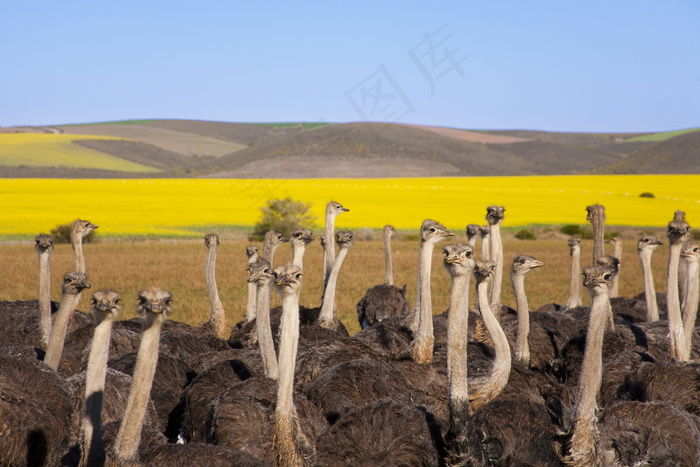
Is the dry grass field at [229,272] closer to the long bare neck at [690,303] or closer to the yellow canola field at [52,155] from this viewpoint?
the long bare neck at [690,303]

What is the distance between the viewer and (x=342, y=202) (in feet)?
151

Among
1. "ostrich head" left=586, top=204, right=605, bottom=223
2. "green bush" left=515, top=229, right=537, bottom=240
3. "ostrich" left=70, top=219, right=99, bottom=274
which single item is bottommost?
"green bush" left=515, top=229, right=537, bottom=240

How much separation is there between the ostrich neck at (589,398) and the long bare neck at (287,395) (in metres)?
1.83

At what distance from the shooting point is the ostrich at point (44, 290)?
8.61 m

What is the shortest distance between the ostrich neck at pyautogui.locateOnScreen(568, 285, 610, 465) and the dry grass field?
7898 millimetres

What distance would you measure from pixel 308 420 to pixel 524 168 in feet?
286

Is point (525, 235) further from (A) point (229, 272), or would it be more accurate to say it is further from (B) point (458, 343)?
(B) point (458, 343)

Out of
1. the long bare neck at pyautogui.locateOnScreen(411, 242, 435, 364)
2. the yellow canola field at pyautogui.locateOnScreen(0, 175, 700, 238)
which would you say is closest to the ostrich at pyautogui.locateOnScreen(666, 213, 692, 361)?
the long bare neck at pyautogui.locateOnScreen(411, 242, 435, 364)

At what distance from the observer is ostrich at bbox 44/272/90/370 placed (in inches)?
252

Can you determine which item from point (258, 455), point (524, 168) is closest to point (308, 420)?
point (258, 455)

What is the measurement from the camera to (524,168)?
295 ft

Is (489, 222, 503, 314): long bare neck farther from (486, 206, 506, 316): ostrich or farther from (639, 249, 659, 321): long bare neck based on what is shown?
(639, 249, 659, 321): long bare neck

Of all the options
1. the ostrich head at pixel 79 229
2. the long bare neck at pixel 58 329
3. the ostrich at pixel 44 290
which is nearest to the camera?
the long bare neck at pixel 58 329

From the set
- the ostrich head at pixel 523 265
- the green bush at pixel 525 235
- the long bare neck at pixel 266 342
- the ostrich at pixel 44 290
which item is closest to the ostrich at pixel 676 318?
the ostrich head at pixel 523 265
